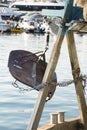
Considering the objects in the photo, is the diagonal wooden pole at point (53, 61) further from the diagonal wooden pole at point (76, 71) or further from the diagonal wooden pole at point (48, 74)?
the diagonal wooden pole at point (76, 71)

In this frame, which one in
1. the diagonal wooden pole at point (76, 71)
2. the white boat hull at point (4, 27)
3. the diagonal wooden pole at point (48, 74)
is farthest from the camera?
the white boat hull at point (4, 27)

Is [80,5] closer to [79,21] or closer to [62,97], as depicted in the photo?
[79,21]

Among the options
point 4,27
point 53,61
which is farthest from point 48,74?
point 4,27

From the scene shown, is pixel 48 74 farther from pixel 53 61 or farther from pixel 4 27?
pixel 4 27

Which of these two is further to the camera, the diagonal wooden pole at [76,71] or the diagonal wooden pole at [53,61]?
the diagonal wooden pole at [76,71]

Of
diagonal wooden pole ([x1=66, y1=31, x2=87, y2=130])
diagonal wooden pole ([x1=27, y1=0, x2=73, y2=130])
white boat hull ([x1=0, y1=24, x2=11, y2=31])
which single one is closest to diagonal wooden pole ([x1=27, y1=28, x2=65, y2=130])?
diagonal wooden pole ([x1=27, y1=0, x2=73, y2=130])

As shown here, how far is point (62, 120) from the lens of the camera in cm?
934

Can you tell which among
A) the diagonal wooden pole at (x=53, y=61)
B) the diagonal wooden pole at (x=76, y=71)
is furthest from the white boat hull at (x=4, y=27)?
the diagonal wooden pole at (x=53, y=61)

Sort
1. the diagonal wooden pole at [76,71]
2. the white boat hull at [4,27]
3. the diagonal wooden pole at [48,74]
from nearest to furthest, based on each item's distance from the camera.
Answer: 1. the diagonal wooden pole at [48,74]
2. the diagonal wooden pole at [76,71]
3. the white boat hull at [4,27]

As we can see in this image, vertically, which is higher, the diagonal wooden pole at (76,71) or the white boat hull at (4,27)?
the diagonal wooden pole at (76,71)

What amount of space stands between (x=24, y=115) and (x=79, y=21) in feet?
24.8

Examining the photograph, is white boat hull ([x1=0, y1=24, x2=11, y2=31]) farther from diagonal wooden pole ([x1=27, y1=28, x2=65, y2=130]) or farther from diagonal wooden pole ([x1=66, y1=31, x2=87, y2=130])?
diagonal wooden pole ([x1=27, y1=28, x2=65, y2=130])

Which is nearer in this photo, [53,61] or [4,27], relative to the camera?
[53,61]

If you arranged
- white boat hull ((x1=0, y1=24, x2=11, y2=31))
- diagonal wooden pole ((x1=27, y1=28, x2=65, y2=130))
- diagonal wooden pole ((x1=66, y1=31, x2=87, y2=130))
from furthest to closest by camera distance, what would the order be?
white boat hull ((x1=0, y1=24, x2=11, y2=31))
diagonal wooden pole ((x1=66, y1=31, x2=87, y2=130))
diagonal wooden pole ((x1=27, y1=28, x2=65, y2=130))
